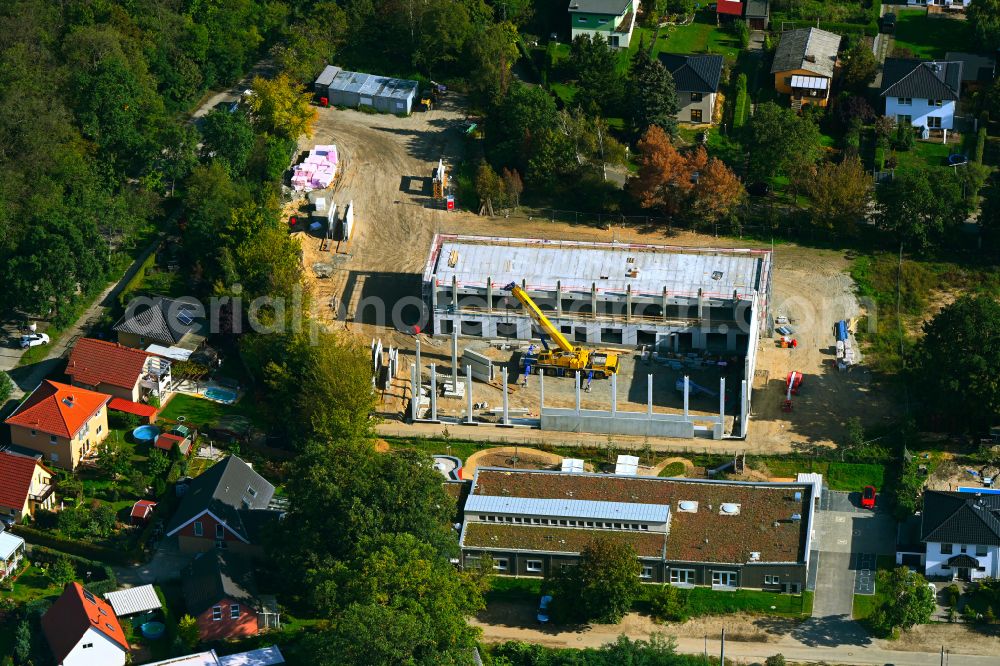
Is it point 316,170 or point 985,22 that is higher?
point 985,22

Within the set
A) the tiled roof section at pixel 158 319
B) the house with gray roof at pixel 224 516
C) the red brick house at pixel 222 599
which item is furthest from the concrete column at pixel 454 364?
the red brick house at pixel 222 599

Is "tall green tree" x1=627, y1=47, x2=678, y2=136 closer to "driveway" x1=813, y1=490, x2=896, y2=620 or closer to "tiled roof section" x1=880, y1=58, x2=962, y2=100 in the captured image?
"tiled roof section" x1=880, y1=58, x2=962, y2=100

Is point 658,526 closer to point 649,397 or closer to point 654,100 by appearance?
point 649,397

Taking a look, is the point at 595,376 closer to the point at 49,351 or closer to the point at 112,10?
the point at 49,351

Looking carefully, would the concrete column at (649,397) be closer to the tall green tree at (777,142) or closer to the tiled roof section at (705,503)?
the tiled roof section at (705,503)

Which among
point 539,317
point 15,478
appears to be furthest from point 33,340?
point 539,317

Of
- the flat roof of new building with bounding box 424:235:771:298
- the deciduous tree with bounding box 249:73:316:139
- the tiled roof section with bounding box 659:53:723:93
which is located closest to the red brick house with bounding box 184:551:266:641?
the flat roof of new building with bounding box 424:235:771:298

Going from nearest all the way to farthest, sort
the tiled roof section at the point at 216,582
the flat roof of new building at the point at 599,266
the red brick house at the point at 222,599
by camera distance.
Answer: the red brick house at the point at 222,599
the tiled roof section at the point at 216,582
the flat roof of new building at the point at 599,266
